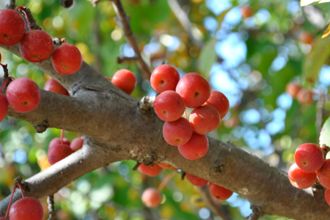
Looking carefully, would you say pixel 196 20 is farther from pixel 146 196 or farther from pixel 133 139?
pixel 133 139

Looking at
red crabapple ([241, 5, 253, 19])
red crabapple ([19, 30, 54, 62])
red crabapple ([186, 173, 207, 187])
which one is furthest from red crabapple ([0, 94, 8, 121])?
red crabapple ([241, 5, 253, 19])

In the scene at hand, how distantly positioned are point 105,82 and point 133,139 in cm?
19

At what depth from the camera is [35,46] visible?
4.05 ft

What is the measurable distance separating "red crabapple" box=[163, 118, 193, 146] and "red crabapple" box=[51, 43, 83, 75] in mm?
253

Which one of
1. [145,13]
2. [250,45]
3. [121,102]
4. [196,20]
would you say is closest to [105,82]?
[121,102]

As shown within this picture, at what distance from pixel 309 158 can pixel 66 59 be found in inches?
24.3

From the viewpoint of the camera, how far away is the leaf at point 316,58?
6.55 feet

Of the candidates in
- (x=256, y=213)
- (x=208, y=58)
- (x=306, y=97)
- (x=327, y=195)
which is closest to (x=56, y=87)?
(x=256, y=213)

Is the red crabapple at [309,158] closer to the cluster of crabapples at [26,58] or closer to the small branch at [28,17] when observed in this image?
the cluster of crabapples at [26,58]

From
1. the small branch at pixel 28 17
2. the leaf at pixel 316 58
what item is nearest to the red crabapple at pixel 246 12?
the leaf at pixel 316 58

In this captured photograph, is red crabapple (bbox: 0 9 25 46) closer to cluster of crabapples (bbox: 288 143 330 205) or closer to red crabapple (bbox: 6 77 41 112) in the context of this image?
red crabapple (bbox: 6 77 41 112)

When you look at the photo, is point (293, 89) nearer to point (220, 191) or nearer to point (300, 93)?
point (300, 93)

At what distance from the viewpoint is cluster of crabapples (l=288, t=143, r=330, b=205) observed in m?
1.33

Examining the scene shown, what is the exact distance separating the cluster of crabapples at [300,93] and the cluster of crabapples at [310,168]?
7.24 feet
